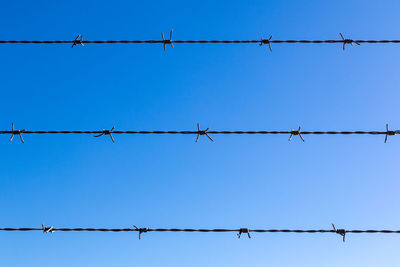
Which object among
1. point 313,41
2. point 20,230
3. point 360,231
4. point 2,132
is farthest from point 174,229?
point 313,41

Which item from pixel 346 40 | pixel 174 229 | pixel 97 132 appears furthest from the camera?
pixel 346 40

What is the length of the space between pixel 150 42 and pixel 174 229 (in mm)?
1786

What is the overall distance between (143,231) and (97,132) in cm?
100

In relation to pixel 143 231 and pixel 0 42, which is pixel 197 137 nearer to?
pixel 143 231

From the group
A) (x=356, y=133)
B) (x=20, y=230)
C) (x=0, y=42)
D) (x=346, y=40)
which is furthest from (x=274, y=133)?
(x=0, y=42)

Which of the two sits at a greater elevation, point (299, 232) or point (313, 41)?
point (313, 41)

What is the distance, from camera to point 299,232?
137 inches

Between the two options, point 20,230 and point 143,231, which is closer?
point 20,230

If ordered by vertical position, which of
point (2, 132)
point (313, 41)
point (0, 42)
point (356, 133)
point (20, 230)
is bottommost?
point (20, 230)

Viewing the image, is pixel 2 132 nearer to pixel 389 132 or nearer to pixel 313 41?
pixel 313 41

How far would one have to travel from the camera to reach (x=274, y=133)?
3637 mm

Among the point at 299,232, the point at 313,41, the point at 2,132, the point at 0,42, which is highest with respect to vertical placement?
the point at 313,41

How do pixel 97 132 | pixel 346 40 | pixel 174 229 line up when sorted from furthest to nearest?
pixel 346 40
pixel 97 132
pixel 174 229

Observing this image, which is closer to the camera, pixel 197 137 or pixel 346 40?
pixel 197 137
